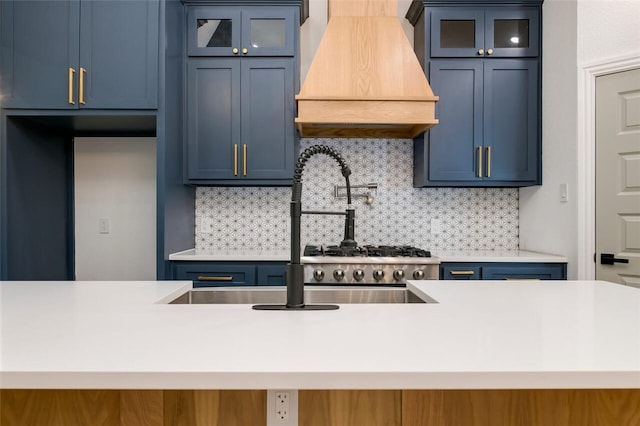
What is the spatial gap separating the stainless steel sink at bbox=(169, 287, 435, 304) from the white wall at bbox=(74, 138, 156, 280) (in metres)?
1.82

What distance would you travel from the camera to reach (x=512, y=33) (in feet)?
9.70

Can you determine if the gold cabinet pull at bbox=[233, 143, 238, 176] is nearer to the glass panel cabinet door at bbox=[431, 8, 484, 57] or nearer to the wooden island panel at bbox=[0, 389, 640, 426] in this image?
the glass panel cabinet door at bbox=[431, 8, 484, 57]

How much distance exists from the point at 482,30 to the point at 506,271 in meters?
1.71

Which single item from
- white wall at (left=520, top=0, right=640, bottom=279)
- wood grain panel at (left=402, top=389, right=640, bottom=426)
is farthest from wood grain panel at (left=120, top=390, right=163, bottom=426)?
white wall at (left=520, top=0, right=640, bottom=279)

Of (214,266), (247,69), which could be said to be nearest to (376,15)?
(247,69)

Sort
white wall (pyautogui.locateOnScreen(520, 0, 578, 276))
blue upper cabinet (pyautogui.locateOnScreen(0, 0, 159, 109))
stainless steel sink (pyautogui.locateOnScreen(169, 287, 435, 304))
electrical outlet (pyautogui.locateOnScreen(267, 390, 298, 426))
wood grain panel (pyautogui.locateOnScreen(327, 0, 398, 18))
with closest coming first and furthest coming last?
electrical outlet (pyautogui.locateOnScreen(267, 390, 298, 426)) < stainless steel sink (pyautogui.locateOnScreen(169, 287, 435, 304)) < blue upper cabinet (pyautogui.locateOnScreen(0, 0, 159, 109)) < white wall (pyautogui.locateOnScreen(520, 0, 578, 276)) < wood grain panel (pyautogui.locateOnScreen(327, 0, 398, 18))

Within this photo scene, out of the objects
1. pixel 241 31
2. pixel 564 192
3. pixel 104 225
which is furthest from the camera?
pixel 104 225

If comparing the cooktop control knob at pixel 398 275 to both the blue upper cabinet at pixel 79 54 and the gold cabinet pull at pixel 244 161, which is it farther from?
the blue upper cabinet at pixel 79 54

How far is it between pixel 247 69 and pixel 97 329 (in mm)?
2372

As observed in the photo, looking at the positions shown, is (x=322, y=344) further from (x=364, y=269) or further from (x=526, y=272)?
(x=526, y=272)

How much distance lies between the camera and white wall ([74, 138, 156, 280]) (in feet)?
10.4

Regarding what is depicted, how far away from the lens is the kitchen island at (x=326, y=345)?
2.25ft

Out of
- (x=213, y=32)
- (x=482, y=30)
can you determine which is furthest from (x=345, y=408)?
(x=482, y=30)

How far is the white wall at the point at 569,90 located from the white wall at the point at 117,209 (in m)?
2.93
